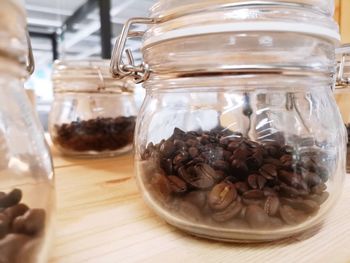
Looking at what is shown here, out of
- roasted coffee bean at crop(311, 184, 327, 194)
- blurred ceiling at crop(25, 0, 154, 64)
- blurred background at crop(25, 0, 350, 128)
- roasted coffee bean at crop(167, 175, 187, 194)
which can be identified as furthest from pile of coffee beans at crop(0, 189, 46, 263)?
blurred ceiling at crop(25, 0, 154, 64)

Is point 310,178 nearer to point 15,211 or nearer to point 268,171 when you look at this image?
point 268,171

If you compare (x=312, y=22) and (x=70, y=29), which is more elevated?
(x=70, y=29)

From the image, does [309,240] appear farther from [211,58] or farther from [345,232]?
[211,58]

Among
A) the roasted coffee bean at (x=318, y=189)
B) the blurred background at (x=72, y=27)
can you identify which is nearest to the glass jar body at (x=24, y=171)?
the roasted coffee bean at (x=318, y=189)

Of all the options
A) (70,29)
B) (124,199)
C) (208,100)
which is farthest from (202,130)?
(70,29)

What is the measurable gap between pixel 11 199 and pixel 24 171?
1.1 inches

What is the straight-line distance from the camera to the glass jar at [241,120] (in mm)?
256

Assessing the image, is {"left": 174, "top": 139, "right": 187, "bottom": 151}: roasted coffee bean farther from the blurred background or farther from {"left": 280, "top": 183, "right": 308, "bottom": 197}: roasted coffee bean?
the blurred background

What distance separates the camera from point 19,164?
22cm

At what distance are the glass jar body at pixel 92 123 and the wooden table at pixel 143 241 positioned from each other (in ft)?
0.81

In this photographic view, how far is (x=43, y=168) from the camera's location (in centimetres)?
22

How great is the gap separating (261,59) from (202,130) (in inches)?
3.7

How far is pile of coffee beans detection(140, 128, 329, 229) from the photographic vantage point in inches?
9.8

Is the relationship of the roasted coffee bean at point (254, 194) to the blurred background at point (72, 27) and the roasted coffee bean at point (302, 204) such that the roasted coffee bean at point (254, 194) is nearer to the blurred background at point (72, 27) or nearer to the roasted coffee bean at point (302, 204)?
the roasted coffee bean at point (302, 204)
